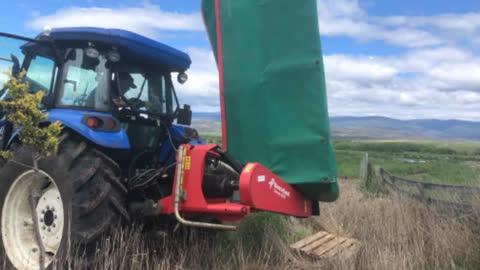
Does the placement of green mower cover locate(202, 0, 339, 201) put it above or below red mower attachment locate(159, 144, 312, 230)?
above

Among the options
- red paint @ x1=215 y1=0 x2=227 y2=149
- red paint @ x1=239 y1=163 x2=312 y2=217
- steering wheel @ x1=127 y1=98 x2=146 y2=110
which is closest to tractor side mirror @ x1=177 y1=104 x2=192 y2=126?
steering wheel @ x1=127 y1=98 x2=146 y2=110

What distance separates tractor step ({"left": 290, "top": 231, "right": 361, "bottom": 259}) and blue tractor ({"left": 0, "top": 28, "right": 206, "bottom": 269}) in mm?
1567

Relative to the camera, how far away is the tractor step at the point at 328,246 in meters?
4.19

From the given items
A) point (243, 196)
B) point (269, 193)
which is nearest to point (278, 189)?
point (269, 193)

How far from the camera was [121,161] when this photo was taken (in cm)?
434

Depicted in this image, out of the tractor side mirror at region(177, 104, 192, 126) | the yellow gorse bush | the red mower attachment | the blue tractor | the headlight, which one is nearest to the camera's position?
the yellow gorse bush

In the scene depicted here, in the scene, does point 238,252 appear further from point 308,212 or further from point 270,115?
point 270,115

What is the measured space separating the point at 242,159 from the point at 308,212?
2.38ft

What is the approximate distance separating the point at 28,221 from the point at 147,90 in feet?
6.00

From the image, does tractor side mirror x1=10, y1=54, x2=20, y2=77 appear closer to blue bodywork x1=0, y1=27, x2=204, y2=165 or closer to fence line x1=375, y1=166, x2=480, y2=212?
blue bodywork x1=0, y1=27, x2=204, y2=165

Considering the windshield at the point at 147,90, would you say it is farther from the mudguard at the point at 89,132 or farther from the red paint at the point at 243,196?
the red paint at the point at 243,196

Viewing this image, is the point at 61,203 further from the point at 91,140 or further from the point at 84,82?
the point at 84,82

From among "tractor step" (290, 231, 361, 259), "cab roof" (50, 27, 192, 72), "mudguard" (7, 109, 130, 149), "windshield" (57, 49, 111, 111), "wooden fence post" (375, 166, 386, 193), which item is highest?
"cab roof" (50, 27, 192, 72)

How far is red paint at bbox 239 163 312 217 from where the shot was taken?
3061mm
